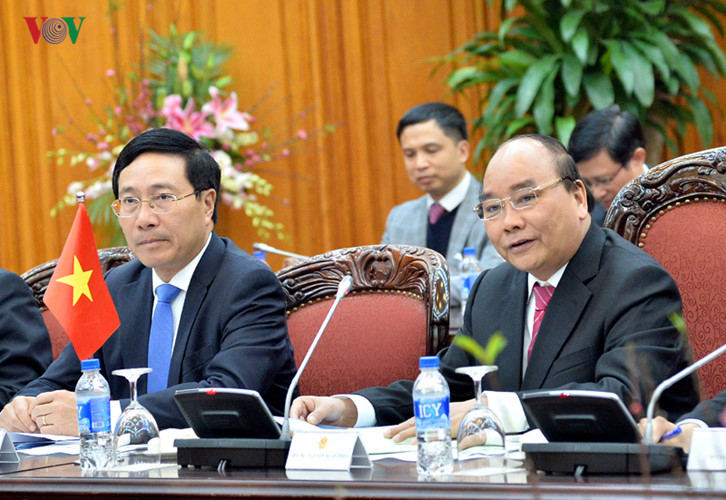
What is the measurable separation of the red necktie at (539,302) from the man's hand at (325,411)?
0.40 m

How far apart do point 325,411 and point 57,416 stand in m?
0.61

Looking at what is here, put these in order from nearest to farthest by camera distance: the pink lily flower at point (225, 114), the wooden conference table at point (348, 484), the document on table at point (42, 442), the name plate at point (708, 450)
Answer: the wooden conference table at point (348, 484), the name plate at point (708, 450), the document on table at point (42, 442), the pink lily flower at point (225, 114)

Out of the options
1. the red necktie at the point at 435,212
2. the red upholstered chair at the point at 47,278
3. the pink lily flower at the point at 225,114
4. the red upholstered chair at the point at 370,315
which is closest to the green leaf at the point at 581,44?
the red necktie at the point at 435,212

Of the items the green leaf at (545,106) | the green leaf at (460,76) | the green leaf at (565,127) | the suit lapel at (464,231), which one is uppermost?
the green leaf at (460,76)

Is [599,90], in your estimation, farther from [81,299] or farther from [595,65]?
[81,299]

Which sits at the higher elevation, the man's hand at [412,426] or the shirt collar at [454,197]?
the shirt collar at [454,197]

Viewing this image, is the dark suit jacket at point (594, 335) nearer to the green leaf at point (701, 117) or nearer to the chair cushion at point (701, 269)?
the chair cushion at point (701, 269)

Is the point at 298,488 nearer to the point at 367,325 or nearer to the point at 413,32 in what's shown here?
the point at 367,325

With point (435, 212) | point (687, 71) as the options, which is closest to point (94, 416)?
point (435, 212)

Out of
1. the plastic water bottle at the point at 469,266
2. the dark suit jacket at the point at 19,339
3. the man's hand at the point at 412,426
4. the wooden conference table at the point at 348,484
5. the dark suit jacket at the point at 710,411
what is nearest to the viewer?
the wooden conference table at the point at 348,484

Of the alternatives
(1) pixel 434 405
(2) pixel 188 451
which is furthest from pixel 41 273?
(1) pixel 434 405

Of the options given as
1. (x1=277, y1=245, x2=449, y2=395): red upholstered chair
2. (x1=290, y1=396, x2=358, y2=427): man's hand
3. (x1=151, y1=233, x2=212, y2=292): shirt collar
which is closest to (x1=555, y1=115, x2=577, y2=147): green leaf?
(x1=277, y1=245, x2=449, y2=395): red upholstered chair

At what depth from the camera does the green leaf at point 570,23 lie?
4.08 metres

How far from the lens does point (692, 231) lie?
2041mm
